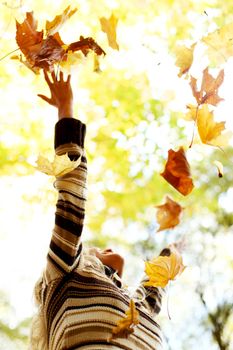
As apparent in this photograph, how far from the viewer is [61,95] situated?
1.43 metres

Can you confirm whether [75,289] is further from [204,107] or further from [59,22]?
[59,22]

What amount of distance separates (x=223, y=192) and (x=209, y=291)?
73 centimetres

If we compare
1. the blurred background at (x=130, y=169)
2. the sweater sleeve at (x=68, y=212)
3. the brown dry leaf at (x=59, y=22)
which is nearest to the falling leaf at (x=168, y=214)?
the sweater sleeve at (x=68, y=212)

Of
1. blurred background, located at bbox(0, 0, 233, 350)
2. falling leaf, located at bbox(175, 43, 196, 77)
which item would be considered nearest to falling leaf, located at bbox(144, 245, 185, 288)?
falling leaf, located at bbox(175, 43, 196, 77)

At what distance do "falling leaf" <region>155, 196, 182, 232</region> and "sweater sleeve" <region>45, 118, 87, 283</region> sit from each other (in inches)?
14.7

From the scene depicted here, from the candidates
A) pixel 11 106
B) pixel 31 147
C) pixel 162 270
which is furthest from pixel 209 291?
pixel 162 270

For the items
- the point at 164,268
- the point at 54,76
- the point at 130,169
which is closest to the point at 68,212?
the point at 164,268

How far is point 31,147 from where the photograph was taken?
9.64 feet

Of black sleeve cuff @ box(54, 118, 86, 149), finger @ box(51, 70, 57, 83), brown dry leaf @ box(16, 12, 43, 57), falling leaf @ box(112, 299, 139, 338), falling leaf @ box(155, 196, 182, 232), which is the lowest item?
falling leaf @ box(112, 299, 139, 338)

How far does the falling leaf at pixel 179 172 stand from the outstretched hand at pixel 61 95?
335 millimetres

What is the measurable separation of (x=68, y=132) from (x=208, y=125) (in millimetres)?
404

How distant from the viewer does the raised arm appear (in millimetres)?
1305

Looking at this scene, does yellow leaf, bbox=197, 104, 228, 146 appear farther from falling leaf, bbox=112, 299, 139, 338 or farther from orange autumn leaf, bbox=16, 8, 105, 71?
falling leaf, bbox=112, 299, 139, 338

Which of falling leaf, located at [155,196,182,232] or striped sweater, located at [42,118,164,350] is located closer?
striped sweater, located at [42,118,164,350]
